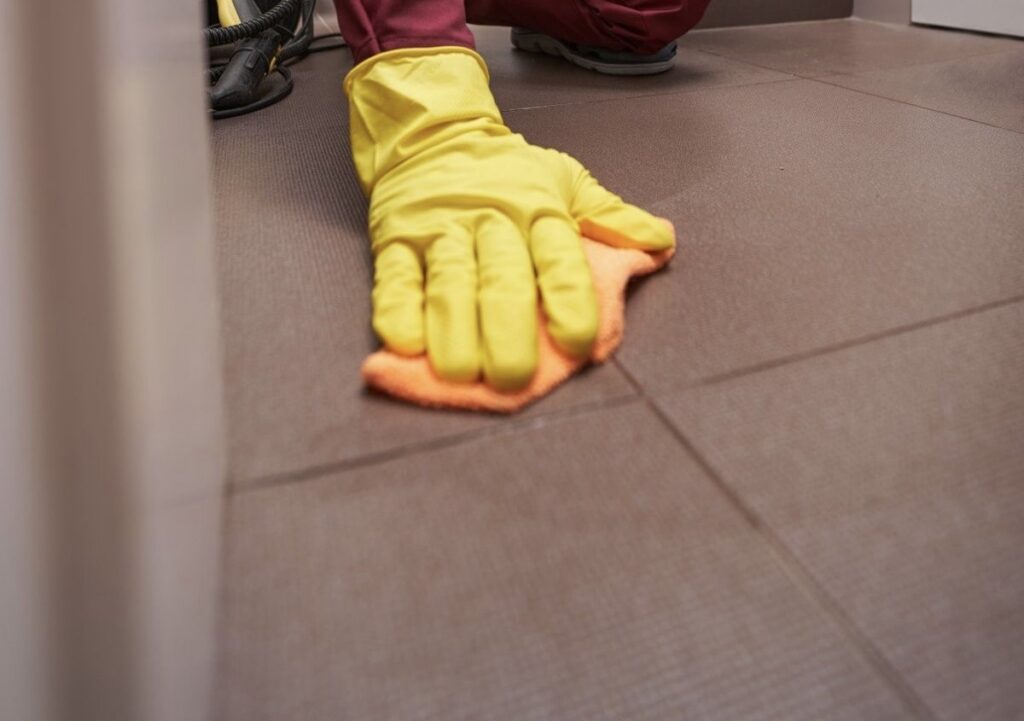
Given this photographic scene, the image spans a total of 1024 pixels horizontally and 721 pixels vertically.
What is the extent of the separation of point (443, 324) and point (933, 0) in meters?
2.00

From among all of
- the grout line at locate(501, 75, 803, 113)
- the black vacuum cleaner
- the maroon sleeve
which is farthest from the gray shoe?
the maroon sleeve

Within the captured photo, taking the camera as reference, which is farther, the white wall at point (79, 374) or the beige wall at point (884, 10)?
the beige wall at point (884, 10)

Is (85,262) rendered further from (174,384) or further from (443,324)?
(443,324)

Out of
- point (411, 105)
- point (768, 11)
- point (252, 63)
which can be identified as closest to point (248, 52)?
point (252, 63)

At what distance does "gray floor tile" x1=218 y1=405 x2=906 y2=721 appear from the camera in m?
0.37

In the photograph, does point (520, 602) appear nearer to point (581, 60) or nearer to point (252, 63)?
point (252, 63)

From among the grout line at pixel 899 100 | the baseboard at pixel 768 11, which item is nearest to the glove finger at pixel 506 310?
the grout line at pixel 899 100

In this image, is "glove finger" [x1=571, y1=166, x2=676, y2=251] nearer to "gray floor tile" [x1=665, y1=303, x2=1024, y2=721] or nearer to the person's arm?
the person's arm

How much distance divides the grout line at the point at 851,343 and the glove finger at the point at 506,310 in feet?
0.27

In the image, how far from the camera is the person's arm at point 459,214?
1.85 ft

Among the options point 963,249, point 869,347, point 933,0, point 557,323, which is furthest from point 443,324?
point 933,0

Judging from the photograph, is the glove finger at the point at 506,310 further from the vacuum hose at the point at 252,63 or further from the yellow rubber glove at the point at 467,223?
the vacuum hose at the point at 252,63

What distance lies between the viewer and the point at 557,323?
572 millimetres

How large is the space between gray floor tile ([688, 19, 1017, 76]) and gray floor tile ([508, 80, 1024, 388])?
38 centimetres
